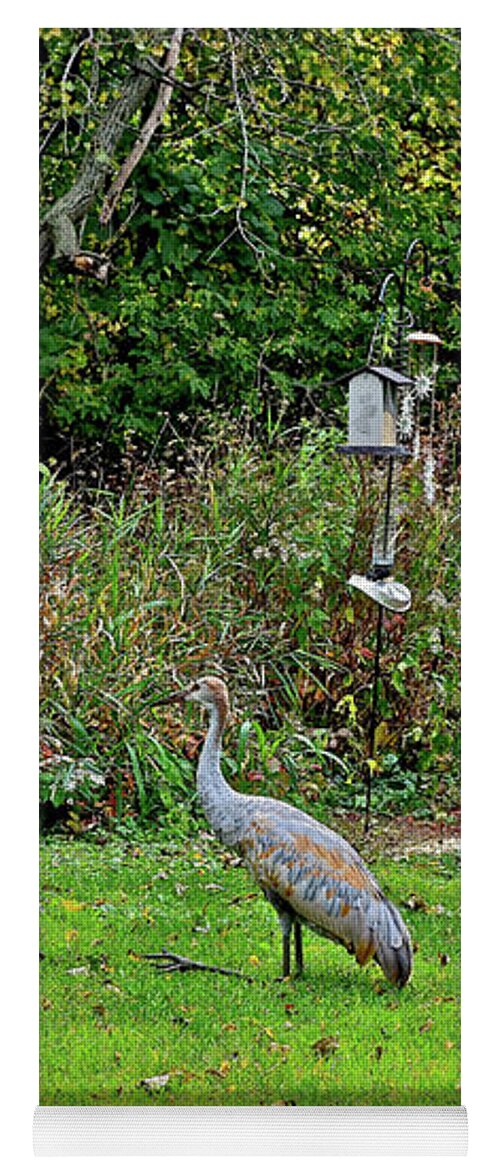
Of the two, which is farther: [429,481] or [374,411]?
[429,481]

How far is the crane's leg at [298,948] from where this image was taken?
4129 millimetres

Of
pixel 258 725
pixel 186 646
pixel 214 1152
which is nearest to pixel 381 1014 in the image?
pixel 214 1152

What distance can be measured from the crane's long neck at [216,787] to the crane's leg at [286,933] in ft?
0.81

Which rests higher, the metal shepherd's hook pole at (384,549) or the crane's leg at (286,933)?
the metal shepherd's hook pole at (384,549)

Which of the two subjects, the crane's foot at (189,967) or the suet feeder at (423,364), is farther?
the suet feeder at (423,364)

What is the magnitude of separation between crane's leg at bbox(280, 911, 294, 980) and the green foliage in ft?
4.52

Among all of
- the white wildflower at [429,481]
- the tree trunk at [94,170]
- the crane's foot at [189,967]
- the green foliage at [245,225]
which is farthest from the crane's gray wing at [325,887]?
the tree trunk at [94,170]

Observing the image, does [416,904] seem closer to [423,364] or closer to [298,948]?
[298,948]

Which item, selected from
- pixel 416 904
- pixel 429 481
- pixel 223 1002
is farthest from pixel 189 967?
pixel 429 481

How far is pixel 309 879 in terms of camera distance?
4.08 metres

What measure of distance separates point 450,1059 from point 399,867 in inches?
20.5

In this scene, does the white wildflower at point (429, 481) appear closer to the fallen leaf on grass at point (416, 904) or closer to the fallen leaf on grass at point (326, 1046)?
the fallen leaf on grass at point (416, 904)

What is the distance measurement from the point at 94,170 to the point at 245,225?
1.49 ft

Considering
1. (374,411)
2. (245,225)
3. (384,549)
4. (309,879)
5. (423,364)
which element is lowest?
(309,879)
